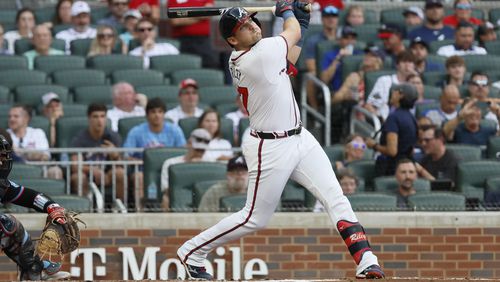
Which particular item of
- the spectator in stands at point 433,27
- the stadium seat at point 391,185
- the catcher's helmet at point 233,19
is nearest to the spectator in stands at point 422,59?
the spectator in stands at point 433,27

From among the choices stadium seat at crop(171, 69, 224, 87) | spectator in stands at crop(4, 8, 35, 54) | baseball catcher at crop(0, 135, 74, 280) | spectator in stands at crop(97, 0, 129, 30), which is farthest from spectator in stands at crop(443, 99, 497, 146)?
baseball catcher at crop(0, 135, 74, 280)

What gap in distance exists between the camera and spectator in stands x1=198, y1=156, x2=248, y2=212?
11312 mm

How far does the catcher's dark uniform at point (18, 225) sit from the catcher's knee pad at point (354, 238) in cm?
188

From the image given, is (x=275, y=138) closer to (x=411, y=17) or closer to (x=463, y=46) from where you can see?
(x=463, y=46)

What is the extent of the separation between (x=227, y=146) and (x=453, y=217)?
8.37ft

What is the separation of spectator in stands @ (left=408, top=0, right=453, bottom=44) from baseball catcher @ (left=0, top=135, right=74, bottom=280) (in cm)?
785

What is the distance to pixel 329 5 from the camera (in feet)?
54.0

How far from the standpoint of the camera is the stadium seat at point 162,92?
45.4 feet

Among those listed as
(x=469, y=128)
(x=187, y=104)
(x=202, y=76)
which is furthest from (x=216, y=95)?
(x=469, y=128)

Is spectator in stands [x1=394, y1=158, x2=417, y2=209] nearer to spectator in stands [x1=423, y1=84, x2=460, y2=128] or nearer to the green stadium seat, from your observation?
spectator in stands [x1=423, y1=84, x2=460, y2=128]

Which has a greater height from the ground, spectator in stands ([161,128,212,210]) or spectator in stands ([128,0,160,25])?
spectator in stands ([128,0,160,25])

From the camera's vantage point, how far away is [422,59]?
577 inches

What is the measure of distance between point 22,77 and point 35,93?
45 centimetres

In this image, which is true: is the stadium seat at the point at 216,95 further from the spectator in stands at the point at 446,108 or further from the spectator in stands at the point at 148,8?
the spectator in stands at the point at 446,108
